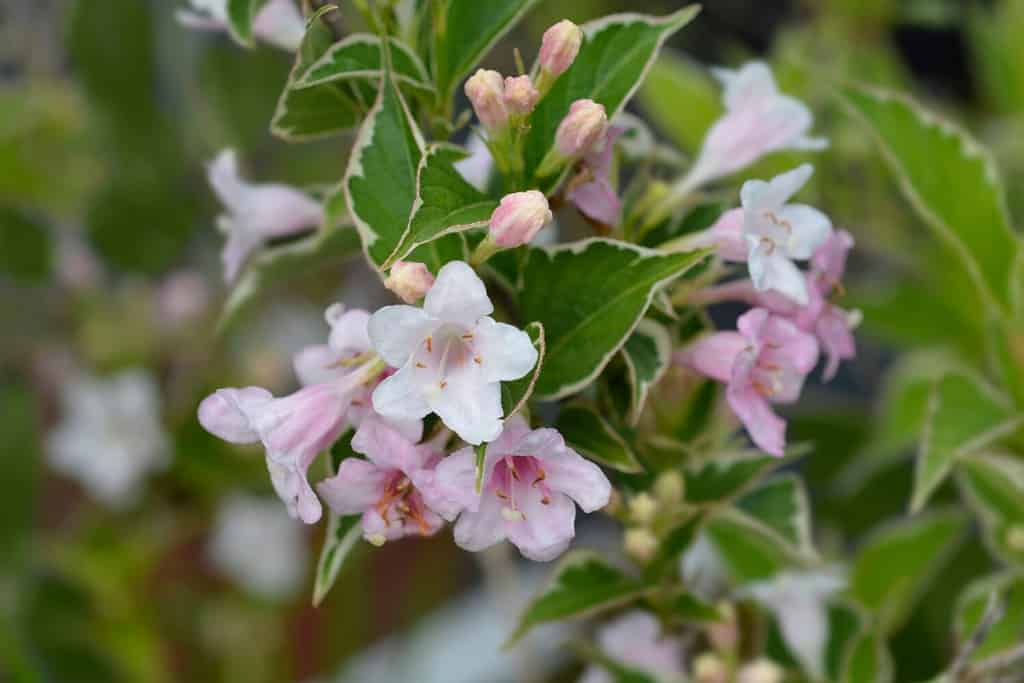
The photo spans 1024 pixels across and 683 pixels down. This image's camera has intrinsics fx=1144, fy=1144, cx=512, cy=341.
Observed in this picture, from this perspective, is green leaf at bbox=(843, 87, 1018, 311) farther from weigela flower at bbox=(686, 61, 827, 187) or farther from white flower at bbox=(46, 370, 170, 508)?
white flower at bbox=(46, 370, 170, 508)

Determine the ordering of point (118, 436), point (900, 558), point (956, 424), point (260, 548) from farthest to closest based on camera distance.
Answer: point (260, 548)
point (118, 436)
point (900, 558)
point (956, 424)

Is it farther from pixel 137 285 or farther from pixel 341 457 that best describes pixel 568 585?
pixel 137 285

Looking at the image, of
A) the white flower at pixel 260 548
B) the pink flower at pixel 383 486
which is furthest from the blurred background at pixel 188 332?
the pink flower at pixel 383 486

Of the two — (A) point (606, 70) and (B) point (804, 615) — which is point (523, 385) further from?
(B) point (804, 615)

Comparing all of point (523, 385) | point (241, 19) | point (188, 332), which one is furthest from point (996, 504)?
point (188, 332)

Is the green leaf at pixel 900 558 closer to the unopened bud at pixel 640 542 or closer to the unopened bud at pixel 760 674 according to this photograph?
the unopened bud at pixel 760 674

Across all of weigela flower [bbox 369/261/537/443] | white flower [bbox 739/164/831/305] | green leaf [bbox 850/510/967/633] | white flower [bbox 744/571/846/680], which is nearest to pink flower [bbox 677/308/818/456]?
white flower [bbox 739/164/831/305]
